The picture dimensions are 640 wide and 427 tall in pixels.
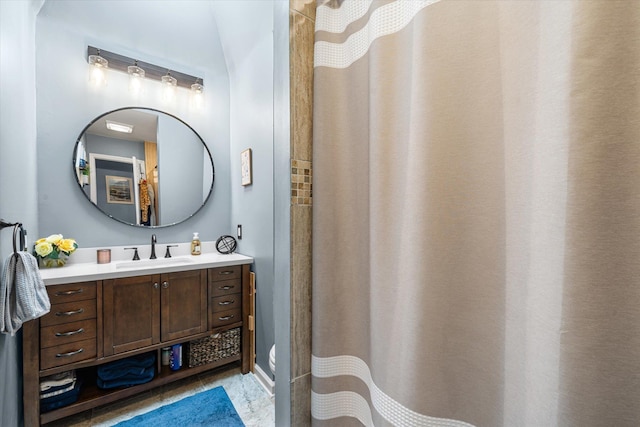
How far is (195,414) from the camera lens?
1604 mm

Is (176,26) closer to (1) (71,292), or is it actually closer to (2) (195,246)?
(2) (195,246)

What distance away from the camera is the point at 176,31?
2.19 m

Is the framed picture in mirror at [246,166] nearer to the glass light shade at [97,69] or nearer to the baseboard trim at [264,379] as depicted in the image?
the glass light shade at [97,69]

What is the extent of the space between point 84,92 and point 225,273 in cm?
169

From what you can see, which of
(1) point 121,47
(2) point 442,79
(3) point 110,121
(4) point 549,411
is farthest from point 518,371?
(1) point 121,47

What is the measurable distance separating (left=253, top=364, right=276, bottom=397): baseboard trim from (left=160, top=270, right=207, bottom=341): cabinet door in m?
0.52

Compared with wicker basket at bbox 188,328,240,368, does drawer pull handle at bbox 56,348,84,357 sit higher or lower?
higher

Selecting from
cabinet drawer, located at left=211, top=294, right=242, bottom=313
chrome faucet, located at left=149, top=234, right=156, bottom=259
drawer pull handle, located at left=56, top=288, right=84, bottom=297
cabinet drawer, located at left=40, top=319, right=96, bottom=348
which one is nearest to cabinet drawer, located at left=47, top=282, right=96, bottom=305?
drawer pull handle, located at left=56, top=288, right=84, bottom=297

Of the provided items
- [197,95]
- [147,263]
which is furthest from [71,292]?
[197,95]

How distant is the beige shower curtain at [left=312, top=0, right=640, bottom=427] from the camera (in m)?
0.38

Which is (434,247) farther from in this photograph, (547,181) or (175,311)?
(175,311)

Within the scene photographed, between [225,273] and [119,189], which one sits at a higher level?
[119,189]

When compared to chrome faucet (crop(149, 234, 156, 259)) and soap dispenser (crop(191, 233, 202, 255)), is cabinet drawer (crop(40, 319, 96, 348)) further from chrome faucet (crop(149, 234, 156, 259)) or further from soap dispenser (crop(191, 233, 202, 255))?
soap dispenser (crop(191, 233, 202, 255))

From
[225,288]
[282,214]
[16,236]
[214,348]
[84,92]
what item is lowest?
[214,348]
